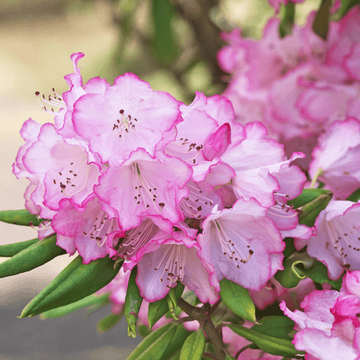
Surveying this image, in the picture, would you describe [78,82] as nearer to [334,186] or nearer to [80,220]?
[80,220]

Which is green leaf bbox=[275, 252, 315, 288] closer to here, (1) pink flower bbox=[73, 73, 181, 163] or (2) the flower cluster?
(2) the flower cluster

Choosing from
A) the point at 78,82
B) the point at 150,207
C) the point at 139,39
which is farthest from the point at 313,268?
the point at 139,39

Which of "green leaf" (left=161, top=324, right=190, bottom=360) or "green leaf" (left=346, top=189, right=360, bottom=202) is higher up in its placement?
"green leaf" (left=346, top=189, right=360, bottom=202)

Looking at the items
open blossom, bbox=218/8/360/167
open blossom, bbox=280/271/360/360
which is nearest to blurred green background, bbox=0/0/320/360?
open blossom, bbox=218/8/360/167

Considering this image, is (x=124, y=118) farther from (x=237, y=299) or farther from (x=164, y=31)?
(x=164, y=31)

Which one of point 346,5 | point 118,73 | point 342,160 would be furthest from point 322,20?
point 118,73

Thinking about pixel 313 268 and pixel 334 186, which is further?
pixel 334 186

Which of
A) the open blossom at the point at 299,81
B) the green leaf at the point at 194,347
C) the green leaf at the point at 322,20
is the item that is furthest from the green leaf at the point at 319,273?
the green leaf at the point at 322,20
